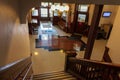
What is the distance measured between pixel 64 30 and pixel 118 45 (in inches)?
269

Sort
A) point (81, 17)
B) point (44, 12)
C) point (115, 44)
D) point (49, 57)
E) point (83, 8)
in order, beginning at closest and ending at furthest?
point (115, 44) < point (49, 57) < point (83, 8) < point (81, 17) < point (44, 12)

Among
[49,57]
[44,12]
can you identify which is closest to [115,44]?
[49,57]

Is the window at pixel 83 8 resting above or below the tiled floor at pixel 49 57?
above

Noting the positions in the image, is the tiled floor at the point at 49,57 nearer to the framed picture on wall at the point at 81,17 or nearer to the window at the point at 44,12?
the framed picture on wall at the point at 81,17

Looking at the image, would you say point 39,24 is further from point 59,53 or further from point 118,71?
point 118,71

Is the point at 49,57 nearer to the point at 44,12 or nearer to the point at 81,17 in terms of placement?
the point at 81,17

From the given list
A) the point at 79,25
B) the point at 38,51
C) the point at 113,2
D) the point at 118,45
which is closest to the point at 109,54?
the point at 118,45

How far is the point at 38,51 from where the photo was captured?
813 cm

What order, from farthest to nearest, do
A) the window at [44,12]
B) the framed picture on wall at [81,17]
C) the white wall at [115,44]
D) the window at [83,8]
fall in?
the window at [44,12], the framed picture on wall at [81,17], the window at [83,8], the white wall at [115,44]

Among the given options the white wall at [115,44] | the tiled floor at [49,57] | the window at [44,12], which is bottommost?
the tiled floor at [49,57]

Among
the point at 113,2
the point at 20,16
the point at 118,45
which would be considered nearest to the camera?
the point at 113,2

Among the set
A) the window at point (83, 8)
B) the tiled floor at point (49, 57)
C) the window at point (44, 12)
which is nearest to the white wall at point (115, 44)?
the tiled floor at point (49, 57)

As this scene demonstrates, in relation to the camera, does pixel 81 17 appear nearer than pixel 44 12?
Yes

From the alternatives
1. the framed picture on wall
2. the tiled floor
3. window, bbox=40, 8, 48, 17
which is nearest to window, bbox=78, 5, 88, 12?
the framed picture on wall
